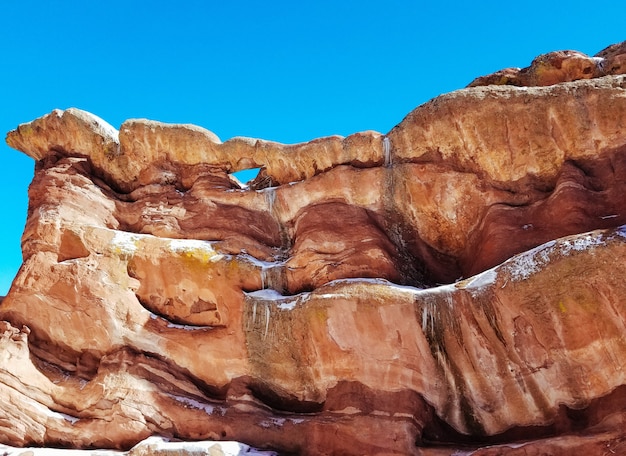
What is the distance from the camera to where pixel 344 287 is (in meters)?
13.4

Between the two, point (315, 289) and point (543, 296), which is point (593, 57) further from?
point (315, 289)

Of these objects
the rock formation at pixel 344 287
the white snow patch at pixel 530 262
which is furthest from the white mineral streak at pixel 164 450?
the white snow patch at pixel 530 262

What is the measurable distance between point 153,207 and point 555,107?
1167 centimetres

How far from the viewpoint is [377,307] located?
42.2ft

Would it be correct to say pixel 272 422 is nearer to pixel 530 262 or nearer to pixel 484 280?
pixel 484 280

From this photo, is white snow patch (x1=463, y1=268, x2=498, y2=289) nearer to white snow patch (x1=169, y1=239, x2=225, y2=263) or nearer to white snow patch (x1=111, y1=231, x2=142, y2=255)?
white snow patch (x1=169, y1=239, x2=225, y2=263)

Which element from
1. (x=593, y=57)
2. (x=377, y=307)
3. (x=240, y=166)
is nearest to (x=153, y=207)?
(x=240, y=166)

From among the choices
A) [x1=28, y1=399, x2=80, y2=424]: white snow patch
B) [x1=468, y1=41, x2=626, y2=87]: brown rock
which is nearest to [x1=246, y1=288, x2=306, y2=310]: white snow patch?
[x1=28, y1=399, x2=80, y2=424]: white snow patch

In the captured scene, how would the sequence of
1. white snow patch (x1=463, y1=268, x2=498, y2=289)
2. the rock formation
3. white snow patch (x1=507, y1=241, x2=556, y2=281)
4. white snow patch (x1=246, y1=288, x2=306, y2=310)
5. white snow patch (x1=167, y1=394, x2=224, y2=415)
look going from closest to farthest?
white snow patch (x1=507, y1=241, x2=556, y2=281) < the rock formation < white snow patch (x1=463, y1=268, x2=498, y2=289) < white snow patch (x1=167, y1=394, x2=224, y2=415) < white snow patch (x1=246, y1=288, x2=306, y2=310)

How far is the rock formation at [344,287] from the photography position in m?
11.2

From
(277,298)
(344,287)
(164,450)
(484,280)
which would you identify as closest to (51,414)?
(164,450)

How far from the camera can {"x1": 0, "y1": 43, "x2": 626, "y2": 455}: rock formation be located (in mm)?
11203

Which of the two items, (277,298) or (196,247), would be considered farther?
(196,247)

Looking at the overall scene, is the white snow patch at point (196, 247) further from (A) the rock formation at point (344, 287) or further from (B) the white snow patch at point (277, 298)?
(B) the white snow patch at point (277, 298)
